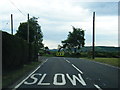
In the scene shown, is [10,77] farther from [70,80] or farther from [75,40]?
[75,40]

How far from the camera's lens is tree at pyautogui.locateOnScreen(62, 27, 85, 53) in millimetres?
95812

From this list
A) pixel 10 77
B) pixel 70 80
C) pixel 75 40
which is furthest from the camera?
pixel 75 40

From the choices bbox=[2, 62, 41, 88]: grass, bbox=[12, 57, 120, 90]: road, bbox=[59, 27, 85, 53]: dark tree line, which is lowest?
bbox=[12, 57, 120, 90]: road

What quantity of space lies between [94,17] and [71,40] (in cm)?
4436

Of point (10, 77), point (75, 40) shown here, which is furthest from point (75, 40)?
point (10, 77)

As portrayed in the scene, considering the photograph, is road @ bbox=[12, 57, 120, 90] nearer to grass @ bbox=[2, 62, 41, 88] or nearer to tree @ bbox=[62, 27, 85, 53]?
grass @ bbox=[2, 62, 41, 88]

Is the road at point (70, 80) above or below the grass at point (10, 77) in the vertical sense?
below

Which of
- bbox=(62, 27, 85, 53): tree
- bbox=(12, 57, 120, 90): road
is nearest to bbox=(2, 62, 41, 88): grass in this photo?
bbox=(12, 57, 120, 90): road

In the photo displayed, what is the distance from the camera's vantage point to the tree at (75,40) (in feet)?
314

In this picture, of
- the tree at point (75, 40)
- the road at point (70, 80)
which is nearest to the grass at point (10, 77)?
the road at point (70, 80)

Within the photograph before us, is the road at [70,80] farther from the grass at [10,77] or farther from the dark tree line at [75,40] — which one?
the dark tree line at [75,40]

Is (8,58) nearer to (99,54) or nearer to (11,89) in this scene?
(11,89)

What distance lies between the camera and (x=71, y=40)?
317 feet

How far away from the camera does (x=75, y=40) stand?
315ft
